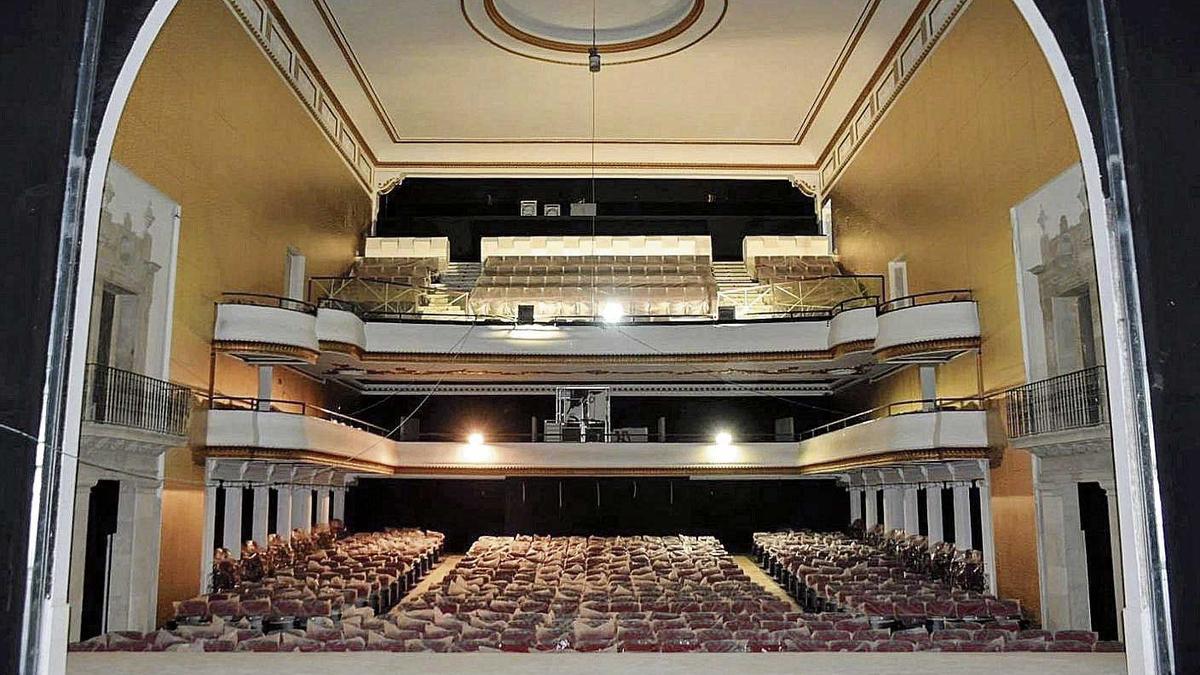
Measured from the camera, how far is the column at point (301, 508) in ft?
56.5

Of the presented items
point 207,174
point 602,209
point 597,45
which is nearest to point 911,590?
point 597,45

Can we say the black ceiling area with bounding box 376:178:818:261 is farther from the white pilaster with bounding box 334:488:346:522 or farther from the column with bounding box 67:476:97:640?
the column with bounding box 67:476:97:640

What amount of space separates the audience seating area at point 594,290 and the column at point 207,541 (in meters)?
6.07

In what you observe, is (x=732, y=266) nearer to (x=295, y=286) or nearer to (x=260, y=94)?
(x=295, y=286)

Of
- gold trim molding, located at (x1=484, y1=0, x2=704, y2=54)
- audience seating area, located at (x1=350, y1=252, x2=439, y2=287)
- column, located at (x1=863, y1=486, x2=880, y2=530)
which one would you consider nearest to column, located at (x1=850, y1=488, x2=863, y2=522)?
column, located at (x1=863, y1=486, x2=880, y2=530)

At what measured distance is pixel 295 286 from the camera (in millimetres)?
16531

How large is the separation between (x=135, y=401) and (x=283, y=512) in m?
6.10

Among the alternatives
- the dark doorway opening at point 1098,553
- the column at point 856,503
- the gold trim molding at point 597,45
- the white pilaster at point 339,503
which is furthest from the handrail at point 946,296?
the white pilaster at point 339,503

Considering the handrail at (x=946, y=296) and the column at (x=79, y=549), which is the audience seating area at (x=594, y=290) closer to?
the handrail at (x=946, y=296)

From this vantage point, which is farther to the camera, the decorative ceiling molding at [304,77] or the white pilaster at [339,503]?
the white pilaster at [339,503]

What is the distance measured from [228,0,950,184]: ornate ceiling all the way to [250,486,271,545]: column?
22.2 feet

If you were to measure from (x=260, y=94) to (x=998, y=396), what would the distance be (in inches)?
444

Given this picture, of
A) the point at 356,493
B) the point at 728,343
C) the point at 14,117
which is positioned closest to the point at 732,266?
the point at 728,343

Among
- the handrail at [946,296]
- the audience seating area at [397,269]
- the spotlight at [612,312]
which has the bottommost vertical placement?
the handrail at [946,296]
